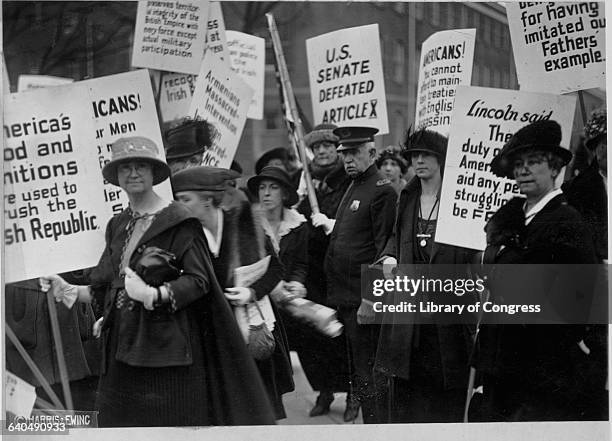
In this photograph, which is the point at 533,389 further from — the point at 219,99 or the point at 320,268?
the point at 219,99

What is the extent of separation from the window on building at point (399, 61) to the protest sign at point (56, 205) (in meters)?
1.57

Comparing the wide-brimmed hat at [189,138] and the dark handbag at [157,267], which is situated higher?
the wide-brimmed hat at [189,138]

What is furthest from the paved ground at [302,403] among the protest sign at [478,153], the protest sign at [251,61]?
the protest sign at [251,61]

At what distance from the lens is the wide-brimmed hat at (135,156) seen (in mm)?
3967

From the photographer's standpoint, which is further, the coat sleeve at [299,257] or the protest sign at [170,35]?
the coat sleeve at [299,257]

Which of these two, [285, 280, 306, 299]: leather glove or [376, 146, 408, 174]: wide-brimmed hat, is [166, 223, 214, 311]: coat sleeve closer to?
[285, 280, 306, 299]: leather glove

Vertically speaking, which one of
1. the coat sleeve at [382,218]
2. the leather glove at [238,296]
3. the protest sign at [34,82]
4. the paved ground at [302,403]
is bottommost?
the paved ground at [302,403]

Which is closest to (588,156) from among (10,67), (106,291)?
(106,291)

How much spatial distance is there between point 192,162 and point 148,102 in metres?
0.37

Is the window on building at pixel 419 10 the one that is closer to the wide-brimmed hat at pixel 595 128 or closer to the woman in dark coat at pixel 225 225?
the wide-brimmed hat at pixel 595 128

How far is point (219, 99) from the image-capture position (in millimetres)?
3979

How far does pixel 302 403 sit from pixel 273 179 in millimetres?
1181

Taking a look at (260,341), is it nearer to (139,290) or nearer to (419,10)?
(139,290)

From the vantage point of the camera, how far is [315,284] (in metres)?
4.04
